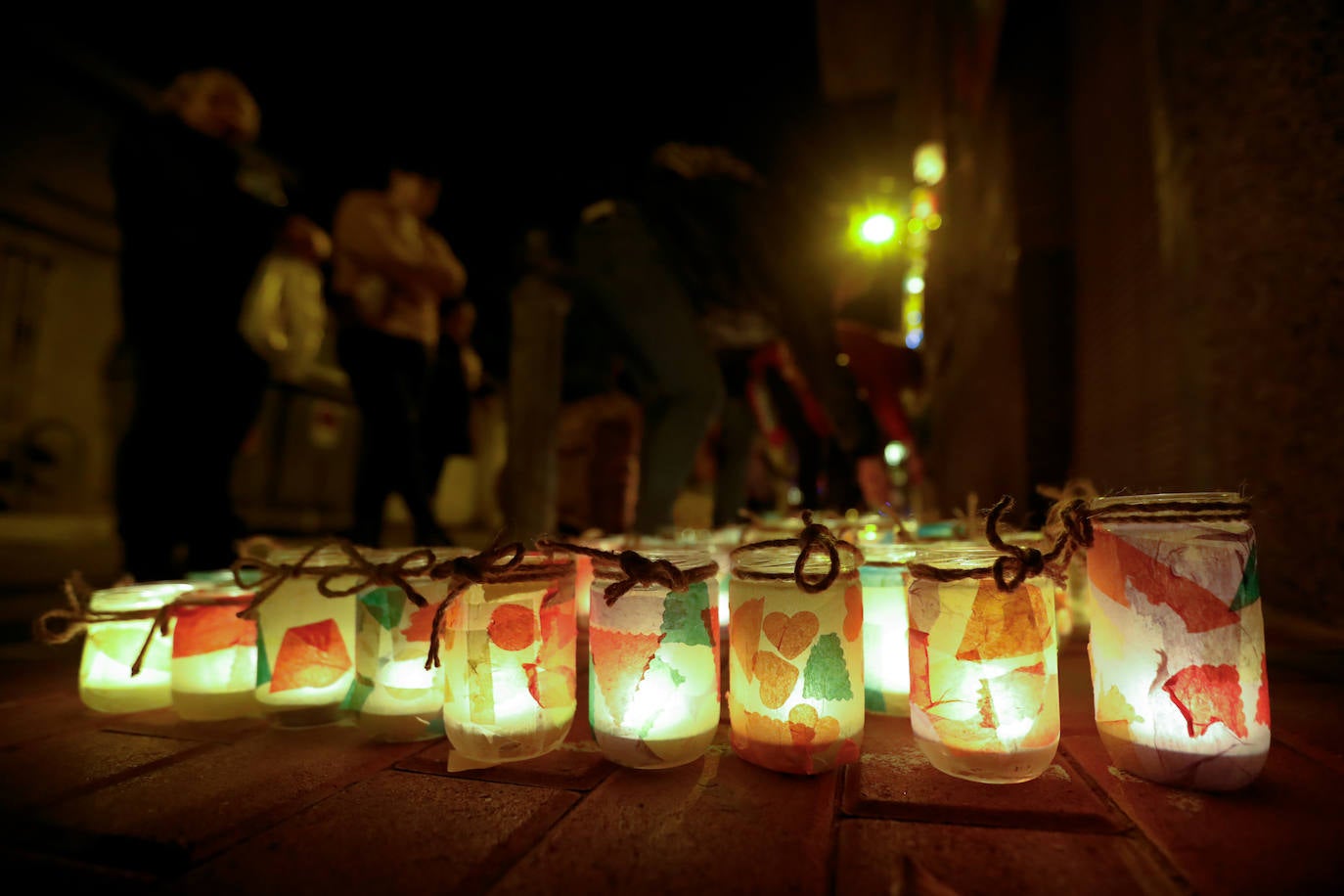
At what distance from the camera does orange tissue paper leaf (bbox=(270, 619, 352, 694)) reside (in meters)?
1.03

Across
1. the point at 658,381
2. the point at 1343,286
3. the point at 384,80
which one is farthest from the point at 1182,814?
the point at 384,80

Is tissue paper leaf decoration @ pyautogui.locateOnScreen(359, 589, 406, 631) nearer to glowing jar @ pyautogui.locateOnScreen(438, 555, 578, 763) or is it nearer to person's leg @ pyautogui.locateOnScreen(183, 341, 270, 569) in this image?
glowing jar @ pyautogui.locateOnScreen(438, 555, 578, 763)

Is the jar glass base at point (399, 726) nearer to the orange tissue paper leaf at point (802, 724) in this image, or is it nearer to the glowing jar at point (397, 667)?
the glowing jar at point (397, 667)

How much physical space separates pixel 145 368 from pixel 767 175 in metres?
2.82

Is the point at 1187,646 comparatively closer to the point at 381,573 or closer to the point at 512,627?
the point at 512,627

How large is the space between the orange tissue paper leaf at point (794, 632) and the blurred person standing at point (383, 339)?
86.7 inches

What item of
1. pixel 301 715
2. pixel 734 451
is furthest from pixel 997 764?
pixel 734 451

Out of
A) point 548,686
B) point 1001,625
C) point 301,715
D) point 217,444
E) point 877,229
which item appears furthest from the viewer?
point 877,229

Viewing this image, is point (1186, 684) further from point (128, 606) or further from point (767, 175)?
point (767, 175)

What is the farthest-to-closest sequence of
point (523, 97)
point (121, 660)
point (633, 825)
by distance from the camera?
point (523, 97), point (121, 660), point (633, 825)

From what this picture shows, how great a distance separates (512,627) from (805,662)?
406 millimetres

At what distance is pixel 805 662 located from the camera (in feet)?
2.72

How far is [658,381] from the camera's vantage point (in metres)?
2.63

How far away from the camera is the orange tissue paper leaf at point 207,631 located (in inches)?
42.0
